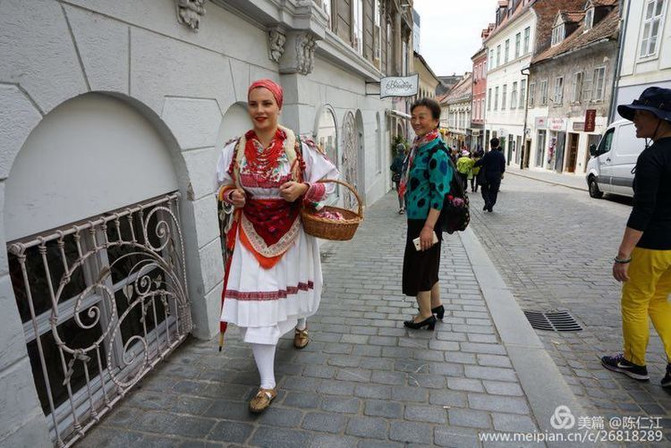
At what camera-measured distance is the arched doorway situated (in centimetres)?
217

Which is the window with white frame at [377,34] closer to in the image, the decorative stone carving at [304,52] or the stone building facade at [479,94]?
the decorative stone carving at [304,52]

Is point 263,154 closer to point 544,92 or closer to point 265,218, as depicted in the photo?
point 265,218

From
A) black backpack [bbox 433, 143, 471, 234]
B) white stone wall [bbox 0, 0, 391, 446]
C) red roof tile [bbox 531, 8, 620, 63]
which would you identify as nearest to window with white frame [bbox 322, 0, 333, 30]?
white stone wall [bbox 0, 0, 391, 446]

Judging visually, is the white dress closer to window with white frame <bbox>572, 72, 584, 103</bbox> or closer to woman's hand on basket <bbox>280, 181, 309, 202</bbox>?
woman's hand on basket <bbox>280, 181, 309, 202</bbox>

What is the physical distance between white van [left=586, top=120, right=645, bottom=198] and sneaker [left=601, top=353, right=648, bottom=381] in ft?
33.4

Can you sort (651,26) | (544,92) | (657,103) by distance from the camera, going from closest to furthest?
(657,103) → (651,26) → (544,92)

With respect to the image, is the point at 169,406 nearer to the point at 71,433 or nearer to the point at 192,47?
the point at 71,433

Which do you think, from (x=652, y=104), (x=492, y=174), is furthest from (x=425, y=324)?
(x=492, y=174)

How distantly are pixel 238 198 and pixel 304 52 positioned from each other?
3.41m

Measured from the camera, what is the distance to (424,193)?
132 inches

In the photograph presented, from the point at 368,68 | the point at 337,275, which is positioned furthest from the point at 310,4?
the point at 368,68

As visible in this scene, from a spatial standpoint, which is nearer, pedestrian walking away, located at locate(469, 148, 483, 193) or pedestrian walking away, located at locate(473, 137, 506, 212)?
pedestrian walking away, located at locate(473, 137, 506, 212)

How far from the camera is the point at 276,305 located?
2.71m

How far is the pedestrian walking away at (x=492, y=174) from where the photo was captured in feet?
35.6
